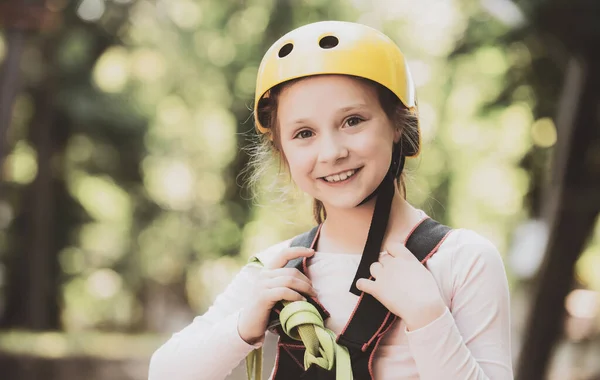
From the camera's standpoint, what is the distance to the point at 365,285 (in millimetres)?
1620

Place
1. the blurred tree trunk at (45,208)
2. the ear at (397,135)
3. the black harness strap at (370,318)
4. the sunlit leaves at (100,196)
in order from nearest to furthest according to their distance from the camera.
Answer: the black harness strap at (370,318) < the ear at (397,135) < the blurred tree trunk at (45,208) < the sunlit leaves at (100,196)

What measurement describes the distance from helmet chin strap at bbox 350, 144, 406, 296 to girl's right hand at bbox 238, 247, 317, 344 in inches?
5.0

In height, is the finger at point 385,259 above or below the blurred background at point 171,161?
below

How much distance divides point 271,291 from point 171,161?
14.2 metres

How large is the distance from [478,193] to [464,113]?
6.92 feet

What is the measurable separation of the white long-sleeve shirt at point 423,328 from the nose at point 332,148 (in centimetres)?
27

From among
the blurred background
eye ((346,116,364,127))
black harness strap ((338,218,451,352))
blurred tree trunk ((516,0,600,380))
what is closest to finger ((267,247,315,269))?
black harness strap ((338,218,451,352))

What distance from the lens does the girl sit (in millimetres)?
1567

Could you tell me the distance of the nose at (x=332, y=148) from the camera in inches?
65.4

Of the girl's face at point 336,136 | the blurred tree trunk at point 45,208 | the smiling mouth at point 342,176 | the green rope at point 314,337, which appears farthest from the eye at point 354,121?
the blurred tree trunk at point 45,208

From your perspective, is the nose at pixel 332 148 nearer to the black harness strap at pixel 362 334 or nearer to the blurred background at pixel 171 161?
the black harness strap at pixel 362 334

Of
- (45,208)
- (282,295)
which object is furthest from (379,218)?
(45,208)

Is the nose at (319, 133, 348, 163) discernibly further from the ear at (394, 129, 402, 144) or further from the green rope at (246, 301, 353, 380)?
the green rope at (246, 301, 353, 380)

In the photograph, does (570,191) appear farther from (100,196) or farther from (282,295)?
(100,196)
